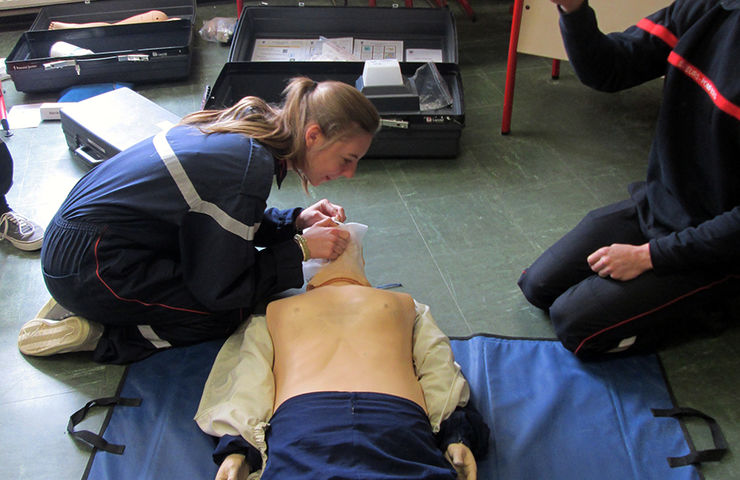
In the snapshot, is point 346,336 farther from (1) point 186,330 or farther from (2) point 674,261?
(2) point 674,261

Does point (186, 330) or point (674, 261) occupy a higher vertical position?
point (674, 261)

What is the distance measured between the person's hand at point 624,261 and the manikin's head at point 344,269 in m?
0.71

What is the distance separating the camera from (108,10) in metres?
3.84

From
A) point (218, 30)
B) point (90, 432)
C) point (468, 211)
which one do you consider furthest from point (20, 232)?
point (218, 30)

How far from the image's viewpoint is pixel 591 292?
1858 mm

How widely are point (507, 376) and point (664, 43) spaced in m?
1.10

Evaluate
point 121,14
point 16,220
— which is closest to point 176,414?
point 16,220

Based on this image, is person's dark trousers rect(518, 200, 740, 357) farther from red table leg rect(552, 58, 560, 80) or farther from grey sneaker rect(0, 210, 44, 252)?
grey sneaker rect(0, 210, 44, 252)

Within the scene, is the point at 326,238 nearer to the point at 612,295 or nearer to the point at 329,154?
the point at 329,154

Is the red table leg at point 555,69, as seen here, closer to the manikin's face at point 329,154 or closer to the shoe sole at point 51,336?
the manikin's face at point 329,154

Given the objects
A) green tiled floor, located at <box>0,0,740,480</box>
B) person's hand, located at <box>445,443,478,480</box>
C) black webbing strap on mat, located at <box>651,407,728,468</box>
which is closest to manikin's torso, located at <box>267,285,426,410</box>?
person's hand, located at <box>445,443,478,480</box>

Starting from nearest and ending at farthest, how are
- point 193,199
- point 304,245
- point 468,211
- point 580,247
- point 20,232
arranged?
point 193,199 < point 304,245 < point 580,247 < point 20,232 < point 468,211

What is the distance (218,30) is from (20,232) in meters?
1.96

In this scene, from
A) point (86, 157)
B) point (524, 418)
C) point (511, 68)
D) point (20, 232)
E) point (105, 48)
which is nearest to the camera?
point (524, 418)
